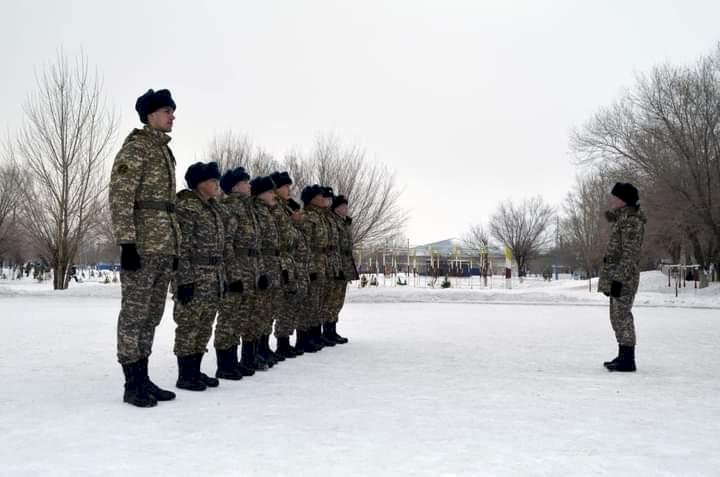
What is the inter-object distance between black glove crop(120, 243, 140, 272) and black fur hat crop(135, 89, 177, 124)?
1.21 meters

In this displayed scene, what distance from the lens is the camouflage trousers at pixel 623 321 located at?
6.92m

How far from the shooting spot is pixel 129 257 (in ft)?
15.6

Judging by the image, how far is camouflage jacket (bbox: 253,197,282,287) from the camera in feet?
23.0

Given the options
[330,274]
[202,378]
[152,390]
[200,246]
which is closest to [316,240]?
[330,274]

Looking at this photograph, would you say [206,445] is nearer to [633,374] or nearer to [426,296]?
[633,374]

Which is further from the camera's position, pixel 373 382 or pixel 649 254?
pixel 649 254

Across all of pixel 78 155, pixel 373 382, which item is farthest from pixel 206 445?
pixel 78 155

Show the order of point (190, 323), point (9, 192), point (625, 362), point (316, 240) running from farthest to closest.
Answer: point (9, 192) < point (316, 240) < point (625, 362) < point (190, 323)

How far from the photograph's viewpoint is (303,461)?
3.44 m

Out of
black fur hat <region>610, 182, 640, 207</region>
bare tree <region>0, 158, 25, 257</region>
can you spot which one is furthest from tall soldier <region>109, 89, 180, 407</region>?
bare tree <region>0, 158, 25, 257</region>

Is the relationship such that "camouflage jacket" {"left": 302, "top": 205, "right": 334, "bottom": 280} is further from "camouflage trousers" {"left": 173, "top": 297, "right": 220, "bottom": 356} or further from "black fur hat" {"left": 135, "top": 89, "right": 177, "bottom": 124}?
"black fur hat" {"left": 135, "top": 89, "right": 177, "bottom": 124}

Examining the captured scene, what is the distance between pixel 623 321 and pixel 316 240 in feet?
13.0

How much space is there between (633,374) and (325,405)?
11.7 feet

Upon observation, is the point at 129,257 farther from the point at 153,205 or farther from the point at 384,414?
the point at 384,414
